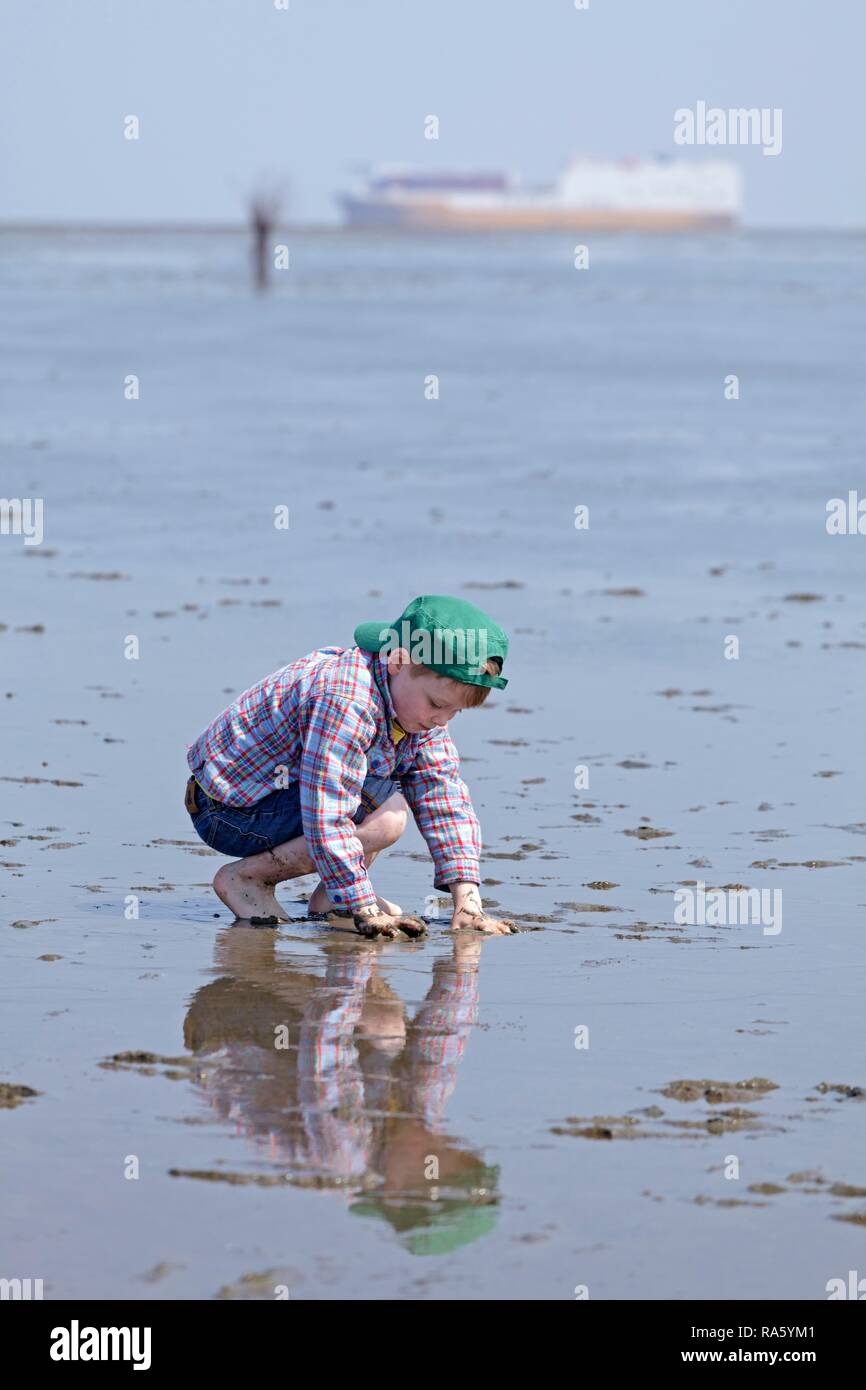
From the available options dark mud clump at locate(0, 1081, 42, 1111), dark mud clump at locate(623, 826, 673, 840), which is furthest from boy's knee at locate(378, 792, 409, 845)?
dark mud clump at locate(0, 1081, 42, 1111)

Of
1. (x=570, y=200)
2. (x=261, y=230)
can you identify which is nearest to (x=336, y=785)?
(x=261, y=230)

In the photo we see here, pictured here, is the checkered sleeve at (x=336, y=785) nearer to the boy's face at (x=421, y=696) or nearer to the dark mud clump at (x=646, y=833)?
the boy's face at (x=421, y=696)

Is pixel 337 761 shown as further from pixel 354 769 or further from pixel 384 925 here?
pixel 384 925

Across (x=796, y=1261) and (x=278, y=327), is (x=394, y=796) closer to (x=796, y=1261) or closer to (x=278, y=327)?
(x=796, y=1261)

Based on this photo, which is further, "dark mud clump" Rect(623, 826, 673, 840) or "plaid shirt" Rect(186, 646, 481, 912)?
"dark mud clump" Rect(623, 826, 673, 840)

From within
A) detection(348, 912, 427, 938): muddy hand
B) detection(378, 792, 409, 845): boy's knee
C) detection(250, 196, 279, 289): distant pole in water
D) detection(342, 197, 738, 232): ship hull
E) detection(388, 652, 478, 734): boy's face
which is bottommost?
detection(348, 912, 427, 938): muddy hand

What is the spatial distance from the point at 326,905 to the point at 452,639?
3.20 feet

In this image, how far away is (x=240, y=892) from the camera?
603cm

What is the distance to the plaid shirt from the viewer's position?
224 inches

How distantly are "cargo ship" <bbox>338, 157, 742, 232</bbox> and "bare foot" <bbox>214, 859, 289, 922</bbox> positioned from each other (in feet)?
529

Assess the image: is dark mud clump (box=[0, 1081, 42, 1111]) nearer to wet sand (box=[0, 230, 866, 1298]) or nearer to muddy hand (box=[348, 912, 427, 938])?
wet sand (box=[0, 230, 866, 1298])

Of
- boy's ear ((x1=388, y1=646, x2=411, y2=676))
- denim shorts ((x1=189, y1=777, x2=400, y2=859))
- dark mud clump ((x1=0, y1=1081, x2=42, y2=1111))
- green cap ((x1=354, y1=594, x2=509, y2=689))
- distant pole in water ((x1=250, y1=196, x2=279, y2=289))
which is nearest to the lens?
dark mud clump ((x1=0, y1=1081, x2=42, y2=1111))
